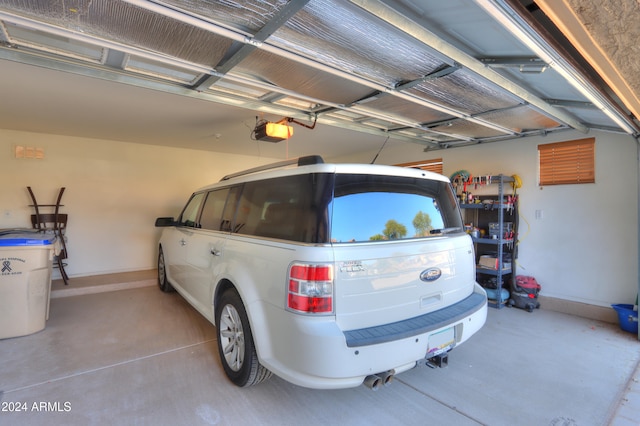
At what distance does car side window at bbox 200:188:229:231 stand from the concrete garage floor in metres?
1.19

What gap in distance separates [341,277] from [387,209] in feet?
1.97

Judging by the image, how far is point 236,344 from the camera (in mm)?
2340

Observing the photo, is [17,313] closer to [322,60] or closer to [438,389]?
[322,60]

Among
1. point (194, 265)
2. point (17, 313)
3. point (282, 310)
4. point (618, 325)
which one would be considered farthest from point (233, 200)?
point (618, 325)

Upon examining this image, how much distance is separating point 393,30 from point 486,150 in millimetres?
3996

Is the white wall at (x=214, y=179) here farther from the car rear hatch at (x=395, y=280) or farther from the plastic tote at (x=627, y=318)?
the car rear hatch at (x=395, y=280)

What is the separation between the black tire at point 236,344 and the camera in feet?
7.04

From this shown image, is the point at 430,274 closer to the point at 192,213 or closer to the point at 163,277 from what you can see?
the point at 192,213

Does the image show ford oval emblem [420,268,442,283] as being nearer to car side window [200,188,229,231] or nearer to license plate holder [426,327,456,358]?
license plate holder [426,327,456,358]

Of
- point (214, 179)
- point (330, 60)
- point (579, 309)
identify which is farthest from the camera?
point (214, 179)

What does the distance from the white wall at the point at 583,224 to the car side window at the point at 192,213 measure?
4.51 m

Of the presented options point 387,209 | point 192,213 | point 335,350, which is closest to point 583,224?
point 387,209

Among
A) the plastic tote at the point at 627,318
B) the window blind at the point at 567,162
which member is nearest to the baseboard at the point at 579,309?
the plastic tote at the point at 627,318

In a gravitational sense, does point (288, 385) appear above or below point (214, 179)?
below
